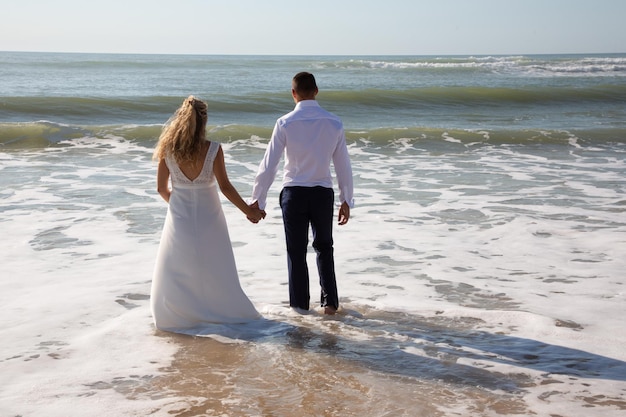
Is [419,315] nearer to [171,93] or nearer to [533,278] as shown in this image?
[533,278]

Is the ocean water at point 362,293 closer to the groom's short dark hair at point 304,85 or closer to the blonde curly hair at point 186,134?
the blonde curly hair at point 186,134

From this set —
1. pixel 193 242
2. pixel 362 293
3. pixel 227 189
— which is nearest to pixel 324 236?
pixel 227 189

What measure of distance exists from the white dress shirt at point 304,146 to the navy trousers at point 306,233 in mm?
85

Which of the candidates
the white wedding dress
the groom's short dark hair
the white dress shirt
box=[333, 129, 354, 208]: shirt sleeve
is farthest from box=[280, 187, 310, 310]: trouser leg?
the groom's short dark hair

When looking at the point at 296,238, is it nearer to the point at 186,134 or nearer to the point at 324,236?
the point at 324,236

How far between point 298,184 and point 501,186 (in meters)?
6.67

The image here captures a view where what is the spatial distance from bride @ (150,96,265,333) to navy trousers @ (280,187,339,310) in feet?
1.30

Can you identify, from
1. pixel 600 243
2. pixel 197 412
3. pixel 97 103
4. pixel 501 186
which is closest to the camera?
pixel 197 412

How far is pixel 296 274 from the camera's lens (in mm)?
5566

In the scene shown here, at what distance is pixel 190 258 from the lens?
206 inches

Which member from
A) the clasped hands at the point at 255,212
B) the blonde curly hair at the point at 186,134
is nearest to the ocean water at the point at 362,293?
the clasped hands at the point at 255,212

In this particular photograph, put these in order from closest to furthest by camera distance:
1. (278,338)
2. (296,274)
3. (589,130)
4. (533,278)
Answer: (278,338), (296,274), (533,278), (589,130)

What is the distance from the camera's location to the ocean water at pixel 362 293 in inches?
165

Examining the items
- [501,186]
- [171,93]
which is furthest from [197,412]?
[171,93]
